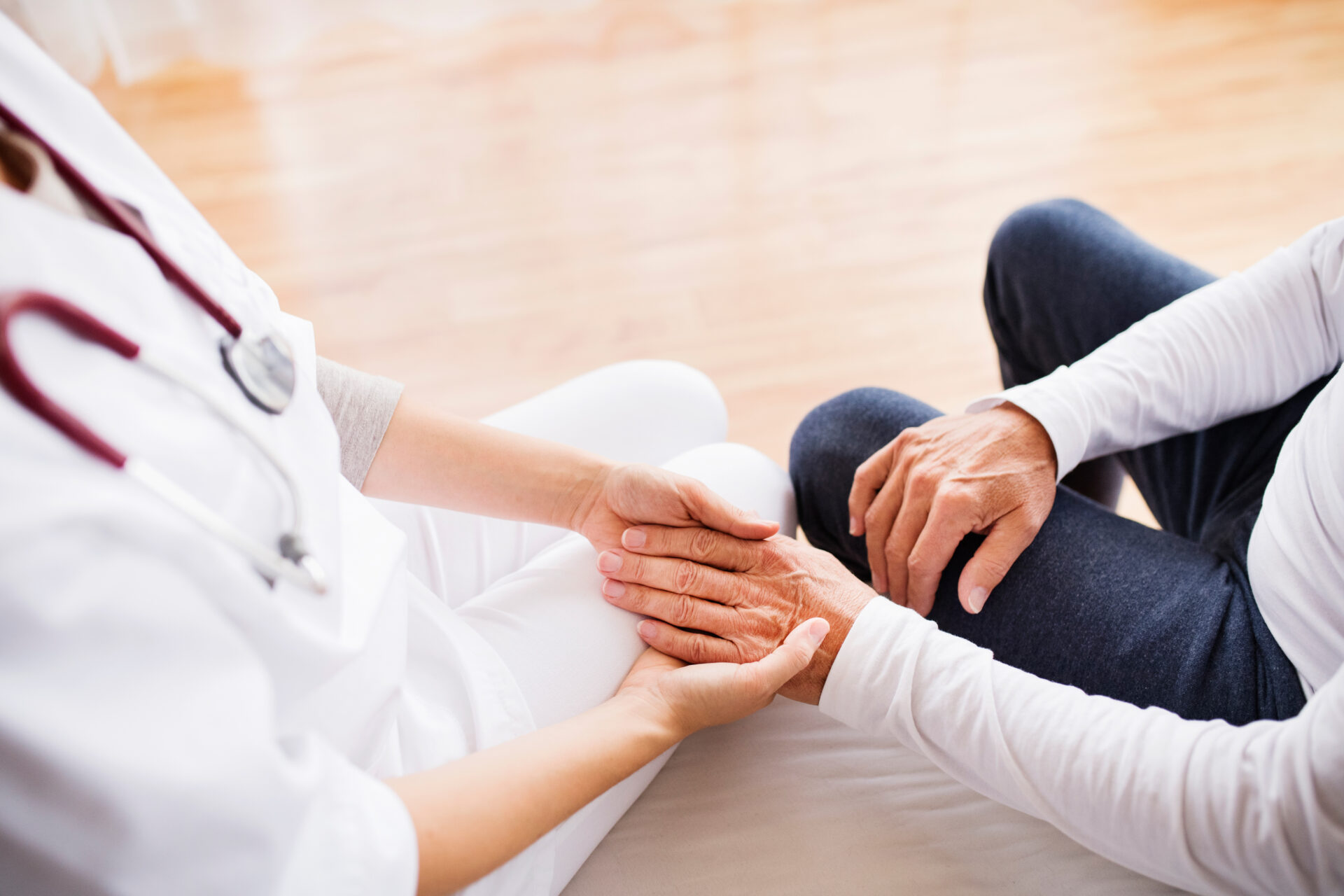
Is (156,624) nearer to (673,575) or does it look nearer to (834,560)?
(673,575)

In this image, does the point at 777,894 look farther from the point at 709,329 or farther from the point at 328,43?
the point at 328,43

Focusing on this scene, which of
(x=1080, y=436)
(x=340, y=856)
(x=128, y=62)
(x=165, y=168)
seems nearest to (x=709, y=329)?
(x=1080, y=436)

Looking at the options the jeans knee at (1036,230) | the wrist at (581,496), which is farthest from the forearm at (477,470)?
the jeans knee at (1036,230)

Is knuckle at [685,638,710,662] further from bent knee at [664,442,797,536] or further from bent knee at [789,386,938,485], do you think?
bent knee at [789,386,938,485]

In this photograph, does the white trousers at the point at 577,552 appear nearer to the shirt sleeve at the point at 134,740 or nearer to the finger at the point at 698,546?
the finger at the point at 698,546

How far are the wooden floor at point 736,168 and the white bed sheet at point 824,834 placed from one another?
2.62ft

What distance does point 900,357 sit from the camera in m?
1.68

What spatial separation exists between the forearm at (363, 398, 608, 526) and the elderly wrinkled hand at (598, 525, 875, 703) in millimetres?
85

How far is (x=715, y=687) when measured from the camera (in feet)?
2.49

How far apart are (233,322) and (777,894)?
591mm

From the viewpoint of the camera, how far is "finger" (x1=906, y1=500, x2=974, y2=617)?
0.88m

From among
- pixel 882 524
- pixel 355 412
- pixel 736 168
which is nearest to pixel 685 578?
pixel 882 524

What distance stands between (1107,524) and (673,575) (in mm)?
426

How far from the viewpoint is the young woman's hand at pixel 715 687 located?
755 mm
